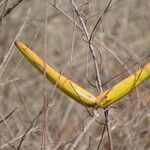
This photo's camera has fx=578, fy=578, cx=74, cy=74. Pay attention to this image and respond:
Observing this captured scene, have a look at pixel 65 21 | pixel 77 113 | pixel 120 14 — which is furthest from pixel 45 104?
pixel 65 21

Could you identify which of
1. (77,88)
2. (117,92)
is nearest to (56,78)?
(77,88)

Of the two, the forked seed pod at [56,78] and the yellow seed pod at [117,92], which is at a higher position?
the forked seed pod at [56,78]

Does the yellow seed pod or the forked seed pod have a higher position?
the forked seed pod

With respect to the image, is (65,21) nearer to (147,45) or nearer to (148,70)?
(147,45)

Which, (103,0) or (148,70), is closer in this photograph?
(148,70)

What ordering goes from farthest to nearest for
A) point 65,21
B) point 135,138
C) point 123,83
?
point 65,21, point 135,138, point 123,83

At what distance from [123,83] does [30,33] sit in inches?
123

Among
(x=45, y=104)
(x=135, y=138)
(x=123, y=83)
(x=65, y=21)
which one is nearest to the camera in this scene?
(x=45, y=104)

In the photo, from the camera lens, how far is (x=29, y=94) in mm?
5117

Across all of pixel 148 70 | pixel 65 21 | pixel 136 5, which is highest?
pixel 65 21

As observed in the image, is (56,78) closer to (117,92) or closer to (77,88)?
(77,88)

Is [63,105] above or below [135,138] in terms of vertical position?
above

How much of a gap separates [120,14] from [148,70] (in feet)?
9.59

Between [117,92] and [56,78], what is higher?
[56,78]
